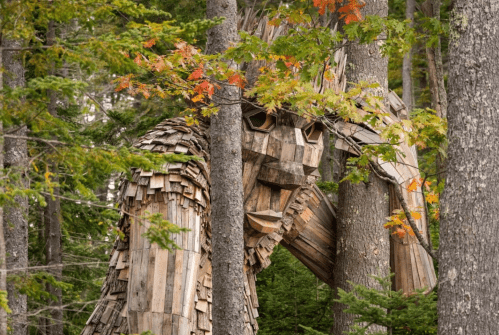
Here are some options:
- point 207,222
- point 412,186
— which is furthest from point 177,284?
point 412,186

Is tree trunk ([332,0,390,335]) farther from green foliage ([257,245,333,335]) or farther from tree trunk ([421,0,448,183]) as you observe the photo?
green foliage ([257,245,333,335])

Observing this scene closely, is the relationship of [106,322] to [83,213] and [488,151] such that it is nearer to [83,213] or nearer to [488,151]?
[83,213]

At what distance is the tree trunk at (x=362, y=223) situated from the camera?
923cm

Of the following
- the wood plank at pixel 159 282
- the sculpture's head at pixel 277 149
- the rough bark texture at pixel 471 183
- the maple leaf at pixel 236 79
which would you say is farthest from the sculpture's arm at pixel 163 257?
the rough bark texture at pixel 471 183

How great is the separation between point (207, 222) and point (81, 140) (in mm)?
2955

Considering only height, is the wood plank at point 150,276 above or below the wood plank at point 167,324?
above

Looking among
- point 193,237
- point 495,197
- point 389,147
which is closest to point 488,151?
point 495,197

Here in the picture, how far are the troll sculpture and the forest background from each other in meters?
0.51

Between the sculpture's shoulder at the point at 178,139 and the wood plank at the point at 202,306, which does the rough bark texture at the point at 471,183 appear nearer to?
the wood plank at the point at 202,306

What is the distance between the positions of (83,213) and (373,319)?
20.5 feet

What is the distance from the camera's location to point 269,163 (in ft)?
26.9

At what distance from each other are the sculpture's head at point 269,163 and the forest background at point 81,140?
1256 mm

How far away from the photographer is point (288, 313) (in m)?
10.9

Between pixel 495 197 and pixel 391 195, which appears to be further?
pixel 391 195
